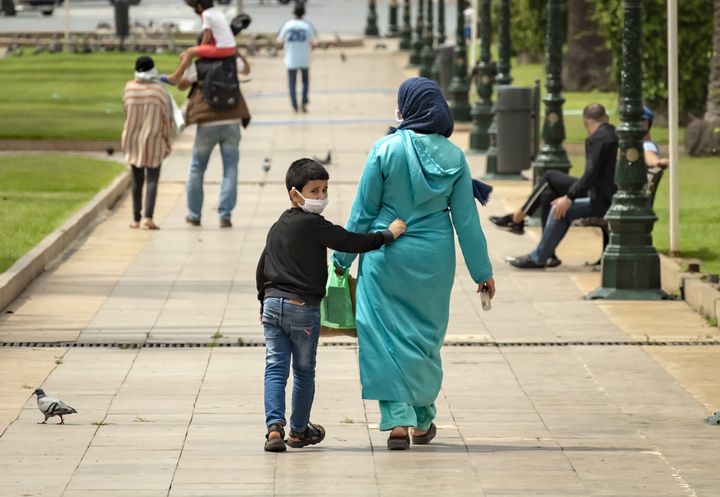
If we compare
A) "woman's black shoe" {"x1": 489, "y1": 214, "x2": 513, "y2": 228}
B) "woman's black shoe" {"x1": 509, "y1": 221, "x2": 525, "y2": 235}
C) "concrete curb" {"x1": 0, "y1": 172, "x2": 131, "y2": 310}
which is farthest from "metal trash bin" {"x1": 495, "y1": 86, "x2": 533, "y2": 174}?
"woman's black shoe" {"x1": 509, "y1": 221, "x2": 525, "y2": 235}

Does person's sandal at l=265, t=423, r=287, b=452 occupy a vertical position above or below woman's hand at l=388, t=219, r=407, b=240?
below

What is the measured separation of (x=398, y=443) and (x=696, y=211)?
10973 millimetres

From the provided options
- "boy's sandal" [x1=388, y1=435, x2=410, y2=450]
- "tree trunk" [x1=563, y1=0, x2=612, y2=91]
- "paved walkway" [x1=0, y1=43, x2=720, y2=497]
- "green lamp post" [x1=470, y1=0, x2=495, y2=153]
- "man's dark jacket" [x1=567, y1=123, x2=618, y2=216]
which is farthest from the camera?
"tree trunk" [x1=563, y1=0, x2=612, y2=91]

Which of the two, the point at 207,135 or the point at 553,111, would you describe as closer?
the point at 207,135

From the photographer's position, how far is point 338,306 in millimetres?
9555

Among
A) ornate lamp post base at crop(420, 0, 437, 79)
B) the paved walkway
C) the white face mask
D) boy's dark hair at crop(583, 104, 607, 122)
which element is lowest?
the paved walkway

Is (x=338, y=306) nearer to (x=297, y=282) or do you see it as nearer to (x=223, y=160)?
(x=297, y=282)

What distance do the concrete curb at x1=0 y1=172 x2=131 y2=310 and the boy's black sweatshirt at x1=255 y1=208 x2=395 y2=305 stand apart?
16.4 feet

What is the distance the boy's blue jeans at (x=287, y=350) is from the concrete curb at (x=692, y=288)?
189 inches

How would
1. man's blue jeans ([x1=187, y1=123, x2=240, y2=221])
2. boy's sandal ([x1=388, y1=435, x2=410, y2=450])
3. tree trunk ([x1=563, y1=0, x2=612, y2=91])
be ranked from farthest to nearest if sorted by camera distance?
tree trunk ([x1=563, y1=0, x2=612, y2=91]) < man's blue jeans ([x1=187, y1=123, x2=240, y2=221]) < boy's sandal ([x1=388, y1=435, x2=410, y2=450])

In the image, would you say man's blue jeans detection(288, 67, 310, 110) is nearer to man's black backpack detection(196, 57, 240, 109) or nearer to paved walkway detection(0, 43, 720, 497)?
man's black backpack detection(196, 57, 240, 109)

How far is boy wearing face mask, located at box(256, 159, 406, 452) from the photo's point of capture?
9.20 m

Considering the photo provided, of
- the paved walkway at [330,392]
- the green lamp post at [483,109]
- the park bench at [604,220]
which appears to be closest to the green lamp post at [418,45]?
the green lamp post at [483,109]

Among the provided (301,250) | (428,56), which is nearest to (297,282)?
(301,250)
